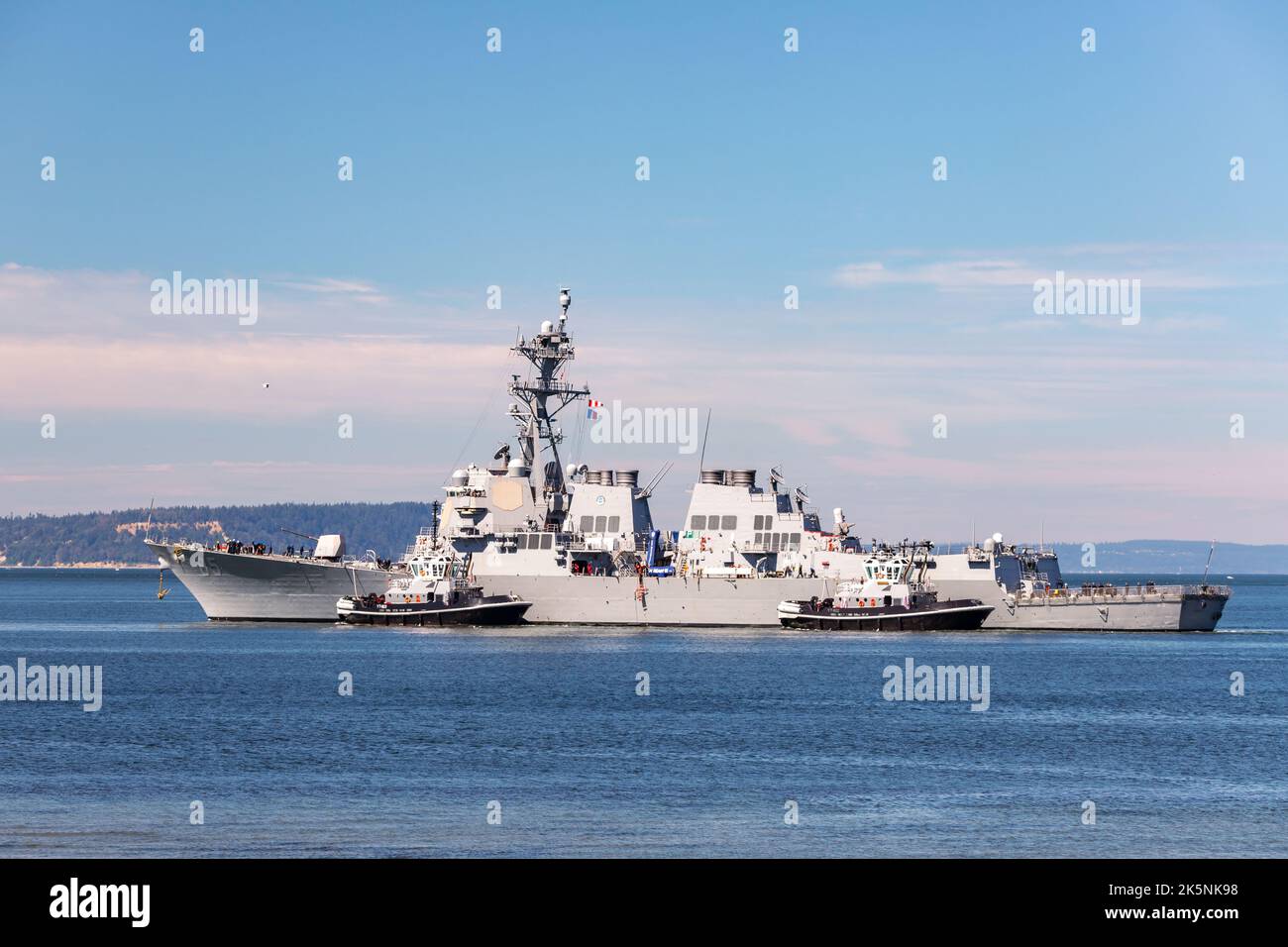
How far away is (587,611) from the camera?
74.0 metres

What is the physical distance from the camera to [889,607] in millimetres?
70750

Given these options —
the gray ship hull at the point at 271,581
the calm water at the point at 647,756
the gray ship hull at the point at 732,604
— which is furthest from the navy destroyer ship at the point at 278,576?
the calm water at the point at 647,756

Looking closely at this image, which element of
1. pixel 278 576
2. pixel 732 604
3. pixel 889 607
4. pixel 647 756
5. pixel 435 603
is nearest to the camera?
pixel 647 756

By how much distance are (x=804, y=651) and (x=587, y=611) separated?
585 inches

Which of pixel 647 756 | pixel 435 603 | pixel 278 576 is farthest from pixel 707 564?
pixel 647 756

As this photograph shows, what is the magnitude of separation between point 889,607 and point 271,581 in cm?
3213

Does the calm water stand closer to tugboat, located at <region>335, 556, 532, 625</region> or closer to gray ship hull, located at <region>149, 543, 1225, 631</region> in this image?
gray ship hull, located at <region>149, 543, 1225, 631</region>

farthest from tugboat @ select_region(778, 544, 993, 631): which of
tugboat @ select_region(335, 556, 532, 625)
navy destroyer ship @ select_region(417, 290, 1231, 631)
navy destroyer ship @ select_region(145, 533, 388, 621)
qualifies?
navy destroyer ship @ select_region(145, 533, 388, 621)

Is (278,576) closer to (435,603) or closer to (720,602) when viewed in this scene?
(435,603)

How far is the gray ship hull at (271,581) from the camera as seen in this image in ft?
256

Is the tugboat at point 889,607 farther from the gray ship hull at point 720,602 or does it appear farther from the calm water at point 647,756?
the calm water at point 647,756

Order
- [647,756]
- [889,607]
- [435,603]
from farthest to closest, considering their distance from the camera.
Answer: [435,603]
[889,607]
[647,756]

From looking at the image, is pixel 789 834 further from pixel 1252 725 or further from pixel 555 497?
pixel 555 497
